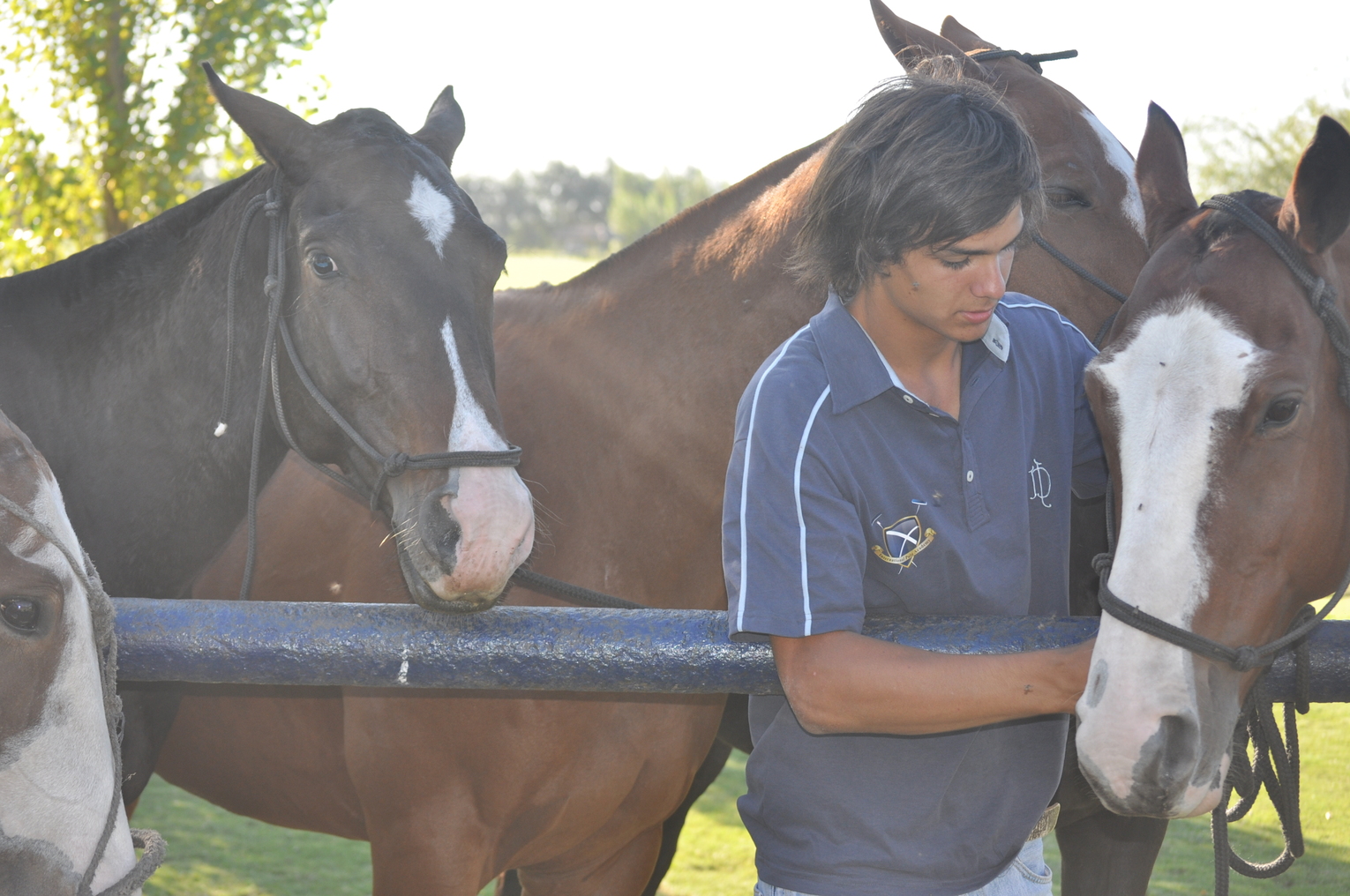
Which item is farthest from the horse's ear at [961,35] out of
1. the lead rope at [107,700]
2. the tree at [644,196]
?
the tree at [644,196]

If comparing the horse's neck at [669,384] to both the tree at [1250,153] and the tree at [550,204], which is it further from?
the tree at [550,204]

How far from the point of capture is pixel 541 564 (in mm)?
2555

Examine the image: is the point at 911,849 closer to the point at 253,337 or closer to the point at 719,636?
the point at 719,636

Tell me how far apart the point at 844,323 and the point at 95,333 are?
1836mm

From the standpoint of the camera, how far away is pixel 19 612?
143 centimetres

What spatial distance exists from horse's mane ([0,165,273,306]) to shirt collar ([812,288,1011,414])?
1.54 meters

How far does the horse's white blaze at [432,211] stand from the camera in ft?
7.29

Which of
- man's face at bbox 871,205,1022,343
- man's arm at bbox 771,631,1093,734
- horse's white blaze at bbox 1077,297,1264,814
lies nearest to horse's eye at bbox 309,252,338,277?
man's face at bbox 871,205,1022,343

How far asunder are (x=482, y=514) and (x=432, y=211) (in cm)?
71

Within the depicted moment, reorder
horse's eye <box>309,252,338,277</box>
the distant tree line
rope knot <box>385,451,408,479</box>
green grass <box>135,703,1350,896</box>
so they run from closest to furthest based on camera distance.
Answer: rope knot <box>385,451,408,479</box> → horse's eye <box>309,252,338,277</box> → green grass <box>135,703,1350,896</box> → the distant tree line

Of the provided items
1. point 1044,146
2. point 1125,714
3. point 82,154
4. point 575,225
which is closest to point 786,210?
point 1044,146

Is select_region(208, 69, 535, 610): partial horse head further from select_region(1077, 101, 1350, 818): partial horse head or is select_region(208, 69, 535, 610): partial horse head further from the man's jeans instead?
select_region(1077, 101, 1350, 818): partial horse head

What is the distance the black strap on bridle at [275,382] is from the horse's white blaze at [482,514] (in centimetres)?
5

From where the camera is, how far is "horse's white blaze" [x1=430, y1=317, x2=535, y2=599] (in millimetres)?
1869
